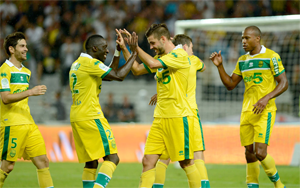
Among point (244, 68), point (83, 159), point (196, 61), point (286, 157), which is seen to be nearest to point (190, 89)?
point (196, 61)

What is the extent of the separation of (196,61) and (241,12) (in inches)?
357

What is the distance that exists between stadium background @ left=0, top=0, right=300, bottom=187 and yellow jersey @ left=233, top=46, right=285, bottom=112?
4457mm

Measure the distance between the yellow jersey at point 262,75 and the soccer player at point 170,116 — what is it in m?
1.34

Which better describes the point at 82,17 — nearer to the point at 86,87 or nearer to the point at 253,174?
the point at 86,87

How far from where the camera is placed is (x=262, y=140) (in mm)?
5324

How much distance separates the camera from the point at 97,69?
4.57 meters

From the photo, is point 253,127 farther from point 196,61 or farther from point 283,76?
point 196,61

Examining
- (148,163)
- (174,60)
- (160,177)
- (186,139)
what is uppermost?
(174,60)

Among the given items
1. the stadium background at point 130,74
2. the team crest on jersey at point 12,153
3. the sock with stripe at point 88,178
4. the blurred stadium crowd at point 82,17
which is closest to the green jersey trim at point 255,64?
the sock with stripe at point 88,178

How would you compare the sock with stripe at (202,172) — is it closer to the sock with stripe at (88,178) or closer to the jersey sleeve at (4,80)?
the sock with stripe at (88,178)

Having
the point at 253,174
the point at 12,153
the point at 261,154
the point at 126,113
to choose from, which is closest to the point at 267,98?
the point at 261,154

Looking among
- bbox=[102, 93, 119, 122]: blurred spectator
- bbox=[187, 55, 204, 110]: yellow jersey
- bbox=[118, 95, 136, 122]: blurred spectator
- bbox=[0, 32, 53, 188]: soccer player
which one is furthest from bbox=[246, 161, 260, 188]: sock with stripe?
bbox=[102, 93, 119, 122]: blurred spectator

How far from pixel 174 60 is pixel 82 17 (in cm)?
1138

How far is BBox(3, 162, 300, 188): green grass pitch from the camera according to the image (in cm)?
698
